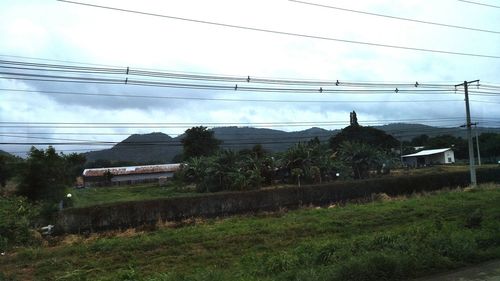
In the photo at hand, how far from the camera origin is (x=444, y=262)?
9.30 metres

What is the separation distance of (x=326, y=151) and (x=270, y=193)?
99.4 ft

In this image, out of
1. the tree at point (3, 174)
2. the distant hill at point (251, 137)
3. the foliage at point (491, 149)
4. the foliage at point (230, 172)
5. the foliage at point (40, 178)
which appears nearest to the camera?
the foliage at point (40, 178)

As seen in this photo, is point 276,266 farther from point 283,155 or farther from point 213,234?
point 283,155

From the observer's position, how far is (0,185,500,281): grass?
366 inches

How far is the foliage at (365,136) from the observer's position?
11444cm

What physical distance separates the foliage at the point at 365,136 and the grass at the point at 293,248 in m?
74.3

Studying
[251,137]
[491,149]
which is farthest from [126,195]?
[491,149]

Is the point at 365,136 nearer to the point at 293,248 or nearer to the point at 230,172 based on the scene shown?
the point at 230,172

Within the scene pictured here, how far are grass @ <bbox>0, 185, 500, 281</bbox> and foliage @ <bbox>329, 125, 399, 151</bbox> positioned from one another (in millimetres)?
74268

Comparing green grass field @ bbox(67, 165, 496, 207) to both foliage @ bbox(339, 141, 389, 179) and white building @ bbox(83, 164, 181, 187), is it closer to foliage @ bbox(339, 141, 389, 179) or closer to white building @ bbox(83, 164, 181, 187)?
foliage @ bbox(339, 141, 389, 179)

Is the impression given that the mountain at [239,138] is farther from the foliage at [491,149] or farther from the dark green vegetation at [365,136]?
the foliage at [491,149]

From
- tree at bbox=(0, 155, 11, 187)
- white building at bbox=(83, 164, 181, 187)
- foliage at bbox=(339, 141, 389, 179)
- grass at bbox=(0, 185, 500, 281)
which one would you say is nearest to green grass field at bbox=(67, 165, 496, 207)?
foliage at bbox=(339, 141, 389, 179)

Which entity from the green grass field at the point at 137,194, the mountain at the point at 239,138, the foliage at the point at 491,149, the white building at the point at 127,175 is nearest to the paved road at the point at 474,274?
the mountain at the point at 239,138

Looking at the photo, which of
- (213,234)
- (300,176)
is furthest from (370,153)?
(213,234)
